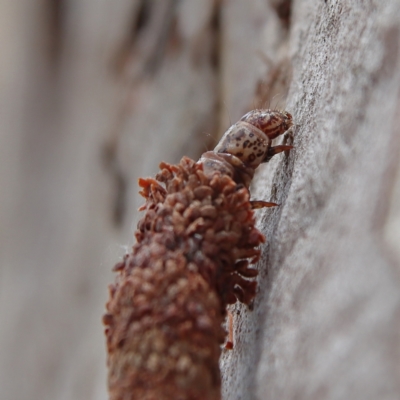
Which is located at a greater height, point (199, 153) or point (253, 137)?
point (199, 153)

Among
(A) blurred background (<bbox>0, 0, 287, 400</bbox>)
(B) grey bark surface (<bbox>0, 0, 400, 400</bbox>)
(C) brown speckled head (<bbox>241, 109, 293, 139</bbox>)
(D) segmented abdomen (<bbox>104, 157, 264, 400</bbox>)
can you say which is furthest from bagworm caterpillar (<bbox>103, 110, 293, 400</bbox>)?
(A) blurred background (<bbox>0, 0, 287, 400</bbox>)

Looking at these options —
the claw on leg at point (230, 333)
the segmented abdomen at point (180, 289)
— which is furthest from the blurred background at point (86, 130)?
the segmented abdomen at point (180, 289)

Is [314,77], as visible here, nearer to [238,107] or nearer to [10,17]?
[238,107]

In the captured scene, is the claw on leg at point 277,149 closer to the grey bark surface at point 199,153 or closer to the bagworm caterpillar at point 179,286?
the grey bark surface at point 199,153

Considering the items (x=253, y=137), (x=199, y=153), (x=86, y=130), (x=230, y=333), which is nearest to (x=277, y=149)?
(x=253, y=137)

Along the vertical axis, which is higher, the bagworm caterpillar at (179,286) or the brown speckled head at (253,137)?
the brown speckled head at (253,137)

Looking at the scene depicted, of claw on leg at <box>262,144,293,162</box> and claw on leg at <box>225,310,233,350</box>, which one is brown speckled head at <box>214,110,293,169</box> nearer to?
claw on leg at <box>262,144,293,162</box>

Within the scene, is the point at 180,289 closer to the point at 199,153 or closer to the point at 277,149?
the point at 277,149
